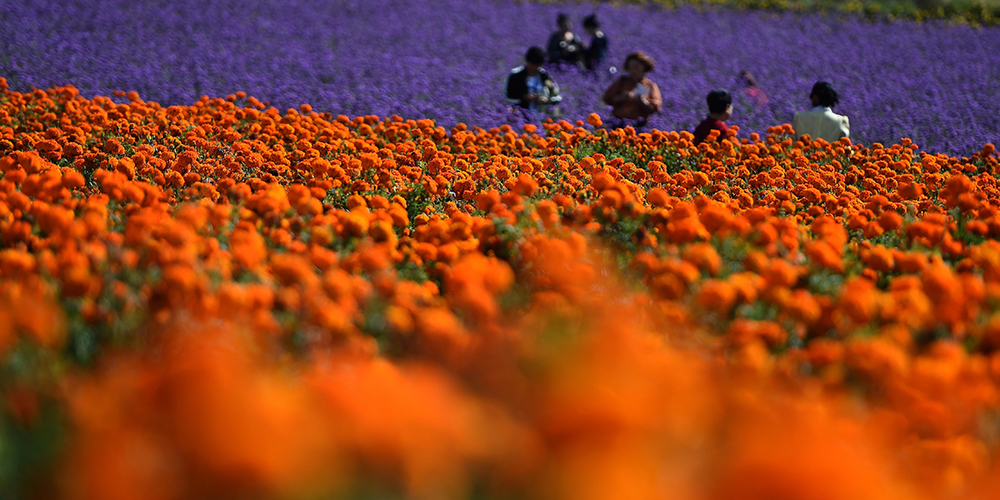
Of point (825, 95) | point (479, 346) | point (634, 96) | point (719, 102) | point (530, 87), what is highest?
point (479, 346)

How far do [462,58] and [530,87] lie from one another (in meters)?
3.17

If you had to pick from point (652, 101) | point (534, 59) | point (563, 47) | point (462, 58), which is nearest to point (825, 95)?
point (652, 101)

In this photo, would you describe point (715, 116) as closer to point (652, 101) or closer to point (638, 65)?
point (652, 101)

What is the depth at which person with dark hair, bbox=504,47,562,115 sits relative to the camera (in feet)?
26.8

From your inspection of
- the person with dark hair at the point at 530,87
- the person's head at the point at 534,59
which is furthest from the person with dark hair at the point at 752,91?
the person's head at the point at 534,59

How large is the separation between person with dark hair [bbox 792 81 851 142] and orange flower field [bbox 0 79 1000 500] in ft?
9.56

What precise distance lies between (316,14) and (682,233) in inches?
473

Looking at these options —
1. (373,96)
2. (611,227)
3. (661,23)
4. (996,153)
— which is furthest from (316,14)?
(611,227)

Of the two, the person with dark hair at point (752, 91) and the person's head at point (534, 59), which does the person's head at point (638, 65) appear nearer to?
the person's head at point (534, 59)

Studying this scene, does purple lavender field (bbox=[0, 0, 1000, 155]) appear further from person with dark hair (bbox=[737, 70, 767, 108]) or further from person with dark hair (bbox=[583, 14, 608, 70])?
person with dark hair (bbox=[583, 14, 608, 70])

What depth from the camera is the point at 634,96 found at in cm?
791

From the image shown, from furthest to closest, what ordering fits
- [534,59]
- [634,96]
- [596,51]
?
[596,51]
[534,59]
[634,96]

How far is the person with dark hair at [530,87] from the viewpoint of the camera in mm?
8180

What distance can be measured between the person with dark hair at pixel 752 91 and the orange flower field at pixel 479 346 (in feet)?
17.9
